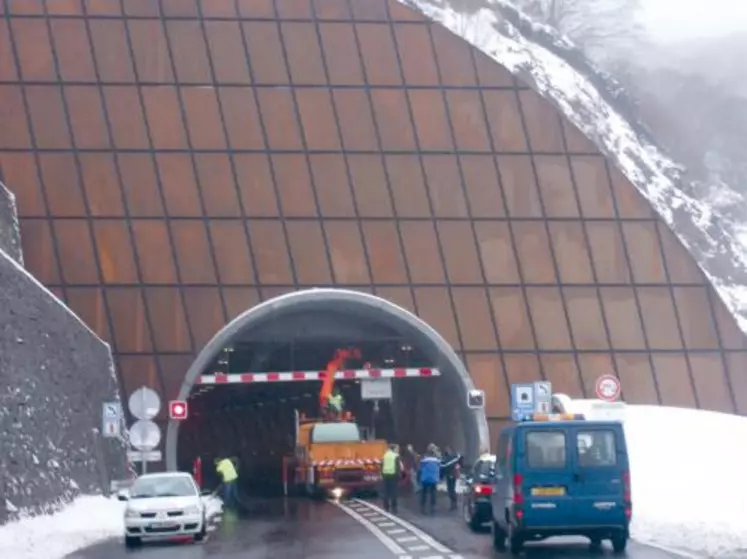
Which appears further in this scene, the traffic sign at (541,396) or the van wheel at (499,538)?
the traffic sign at (541,396)

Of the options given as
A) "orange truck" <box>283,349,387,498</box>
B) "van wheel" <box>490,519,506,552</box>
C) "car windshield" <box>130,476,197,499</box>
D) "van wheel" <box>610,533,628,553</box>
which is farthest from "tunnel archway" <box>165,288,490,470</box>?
"van wheel" <box>610,533,628,553</box>

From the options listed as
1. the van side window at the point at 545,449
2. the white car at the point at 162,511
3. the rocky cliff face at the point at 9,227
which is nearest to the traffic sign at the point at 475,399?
the rocky cliff face at the point at 9,227

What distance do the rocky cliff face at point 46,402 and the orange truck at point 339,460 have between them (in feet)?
19.4

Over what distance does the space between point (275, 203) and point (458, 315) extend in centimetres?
721

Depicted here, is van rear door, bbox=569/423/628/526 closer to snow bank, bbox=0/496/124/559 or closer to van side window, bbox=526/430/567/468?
van side window, bbox=526/430/567/468

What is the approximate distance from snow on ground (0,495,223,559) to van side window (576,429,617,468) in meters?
8.68

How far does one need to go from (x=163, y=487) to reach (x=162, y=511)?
4.87 feet

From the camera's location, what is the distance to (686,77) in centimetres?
13100

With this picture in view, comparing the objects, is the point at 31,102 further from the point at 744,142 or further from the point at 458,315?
the point at 744,142

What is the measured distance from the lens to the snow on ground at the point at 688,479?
25.7 metres

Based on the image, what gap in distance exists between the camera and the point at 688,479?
3462 cm

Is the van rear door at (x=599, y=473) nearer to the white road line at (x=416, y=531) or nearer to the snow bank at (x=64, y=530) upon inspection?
the white road line at (x=416, y=531)

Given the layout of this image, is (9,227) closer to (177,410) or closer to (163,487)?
(177,410)

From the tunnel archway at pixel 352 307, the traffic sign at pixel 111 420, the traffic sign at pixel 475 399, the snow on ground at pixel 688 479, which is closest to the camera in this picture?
the snow on ground at pixel 688 479
